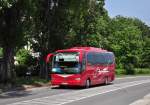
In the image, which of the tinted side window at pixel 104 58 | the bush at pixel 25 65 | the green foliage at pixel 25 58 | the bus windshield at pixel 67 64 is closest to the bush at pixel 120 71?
the green foliage at pixel 25 58

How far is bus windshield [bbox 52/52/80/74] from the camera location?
3575 cm

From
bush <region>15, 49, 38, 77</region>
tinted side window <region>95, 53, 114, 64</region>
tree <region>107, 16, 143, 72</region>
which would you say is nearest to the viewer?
tinted side window <region>95, 53, 114, 64</region>

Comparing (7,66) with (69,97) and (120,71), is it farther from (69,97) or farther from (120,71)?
(120,71)

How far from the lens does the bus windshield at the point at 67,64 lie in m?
35.8

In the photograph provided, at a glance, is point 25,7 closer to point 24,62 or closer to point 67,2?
point 67,2

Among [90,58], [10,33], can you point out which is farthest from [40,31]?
[10,33]

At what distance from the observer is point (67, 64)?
35938 millimetres

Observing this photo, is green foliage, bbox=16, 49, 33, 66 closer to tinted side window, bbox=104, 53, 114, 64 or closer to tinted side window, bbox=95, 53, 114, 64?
tinted side window, bbox=104, 53, 114, 64

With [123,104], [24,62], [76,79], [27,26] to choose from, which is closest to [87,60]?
[76,79]

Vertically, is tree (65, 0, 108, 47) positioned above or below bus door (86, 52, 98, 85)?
above

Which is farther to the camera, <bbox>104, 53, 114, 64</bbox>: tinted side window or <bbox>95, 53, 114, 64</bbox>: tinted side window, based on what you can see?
<bbox>104, 53, 114, 64</bbox>: tinted side window

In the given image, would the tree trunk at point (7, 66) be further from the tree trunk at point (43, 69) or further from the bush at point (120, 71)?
the bush at point (120, 71)

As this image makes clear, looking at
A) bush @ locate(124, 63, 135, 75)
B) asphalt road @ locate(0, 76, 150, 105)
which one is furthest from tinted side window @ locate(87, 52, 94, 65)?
bush @ locate(124, 63, 135, 75)

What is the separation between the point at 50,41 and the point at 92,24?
42.6ft
